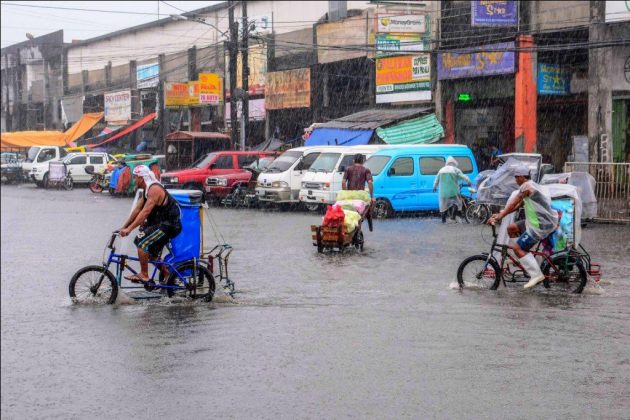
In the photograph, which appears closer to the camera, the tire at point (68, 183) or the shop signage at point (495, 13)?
the shop signage at point (495, 13)

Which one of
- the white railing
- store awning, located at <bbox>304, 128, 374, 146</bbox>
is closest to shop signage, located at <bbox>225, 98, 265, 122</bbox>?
store awning, located at <bbox>304, 128, 374, 146</bbox>

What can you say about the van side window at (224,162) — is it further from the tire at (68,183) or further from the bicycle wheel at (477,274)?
the bicycle wheel at (477,274)

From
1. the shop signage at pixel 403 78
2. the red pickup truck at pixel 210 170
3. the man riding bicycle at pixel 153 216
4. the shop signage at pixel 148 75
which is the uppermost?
the shop signage at pixel 148 75

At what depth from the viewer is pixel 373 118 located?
32.8 m

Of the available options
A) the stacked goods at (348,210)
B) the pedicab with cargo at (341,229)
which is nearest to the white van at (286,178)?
the stacked goods at (348,210)

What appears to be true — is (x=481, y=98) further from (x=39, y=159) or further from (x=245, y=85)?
(x=39, y=159)

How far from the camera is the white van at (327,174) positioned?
2412cm

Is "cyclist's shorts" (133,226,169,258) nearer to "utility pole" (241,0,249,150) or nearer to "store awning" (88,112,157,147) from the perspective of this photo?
"utility pole" (241,0,249,150)

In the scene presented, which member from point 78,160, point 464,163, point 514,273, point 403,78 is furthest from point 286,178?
point 78,160

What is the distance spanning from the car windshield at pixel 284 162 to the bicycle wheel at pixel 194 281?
15.5 metres

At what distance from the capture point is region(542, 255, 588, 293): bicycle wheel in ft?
38.4

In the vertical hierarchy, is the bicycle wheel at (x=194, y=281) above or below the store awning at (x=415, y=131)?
below

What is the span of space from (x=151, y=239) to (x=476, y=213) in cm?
1265

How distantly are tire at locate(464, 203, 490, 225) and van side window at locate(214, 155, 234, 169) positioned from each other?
1007 centimetres
